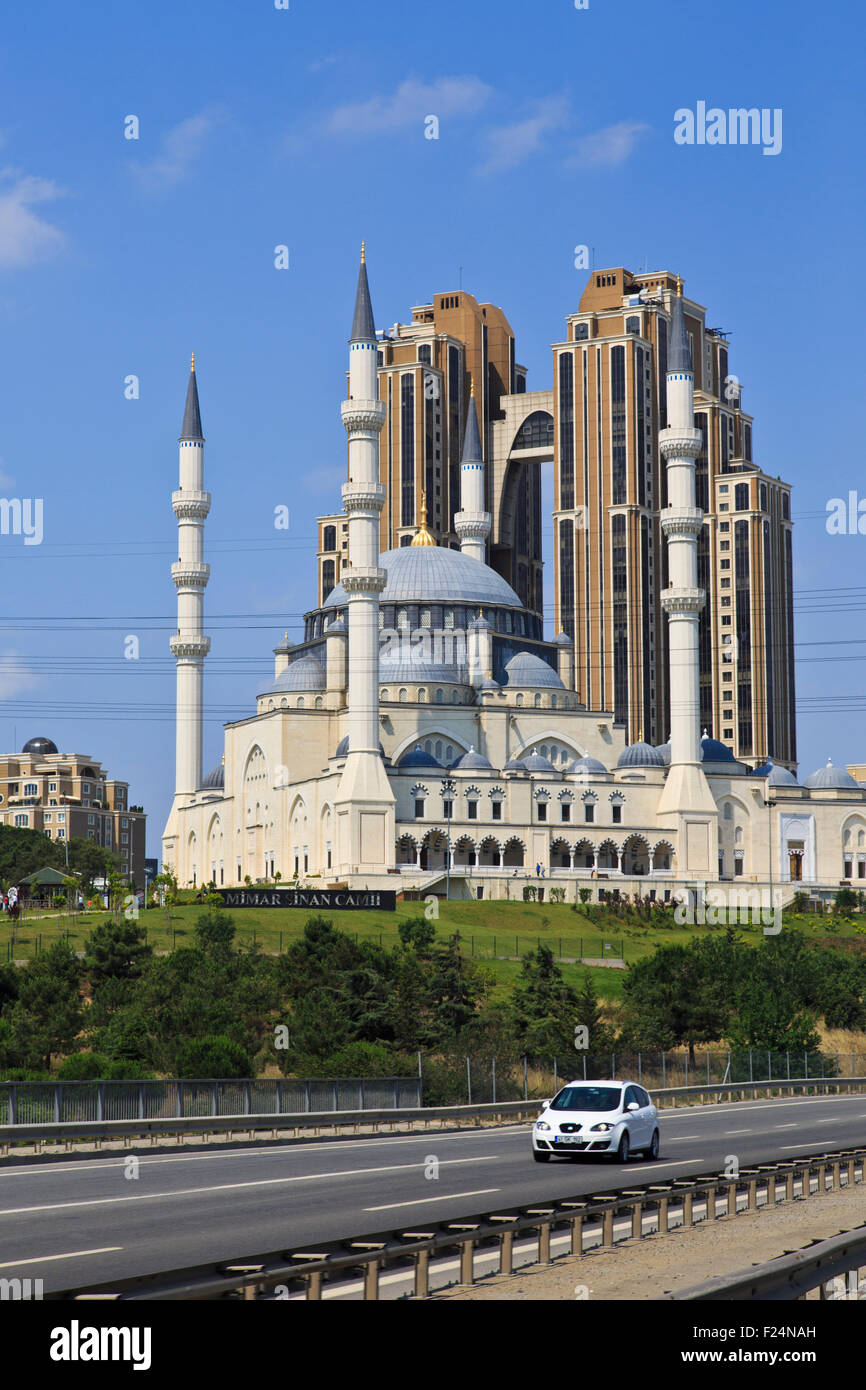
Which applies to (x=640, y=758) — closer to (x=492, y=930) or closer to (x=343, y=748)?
(x=343, y=748)

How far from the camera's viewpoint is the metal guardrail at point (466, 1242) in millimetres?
11266

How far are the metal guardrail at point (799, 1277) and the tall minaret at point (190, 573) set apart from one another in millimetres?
94893

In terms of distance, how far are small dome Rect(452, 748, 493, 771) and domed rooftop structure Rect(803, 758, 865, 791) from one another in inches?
865

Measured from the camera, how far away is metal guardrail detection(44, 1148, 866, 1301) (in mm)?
11266

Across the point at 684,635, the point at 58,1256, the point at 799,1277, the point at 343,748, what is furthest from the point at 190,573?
the point at 799,1277

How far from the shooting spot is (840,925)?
292 feet

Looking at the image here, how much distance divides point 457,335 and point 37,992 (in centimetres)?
11854

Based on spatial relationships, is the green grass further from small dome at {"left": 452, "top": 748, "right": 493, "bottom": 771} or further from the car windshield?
the car windshield

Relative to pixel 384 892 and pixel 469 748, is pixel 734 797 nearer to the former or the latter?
pixel 469 748

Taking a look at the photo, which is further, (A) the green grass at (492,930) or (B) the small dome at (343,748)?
(B) the small dome at (343,748)

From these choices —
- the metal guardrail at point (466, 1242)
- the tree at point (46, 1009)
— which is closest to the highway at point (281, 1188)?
the metal guardrail at point (466, 1242)

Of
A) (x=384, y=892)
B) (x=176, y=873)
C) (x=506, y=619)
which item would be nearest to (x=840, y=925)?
(x=384, y=892)

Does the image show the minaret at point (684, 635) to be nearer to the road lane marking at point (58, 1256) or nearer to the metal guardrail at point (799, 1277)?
the road lane marking at point (58, 1256)

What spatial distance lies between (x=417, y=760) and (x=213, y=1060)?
6073 cm
